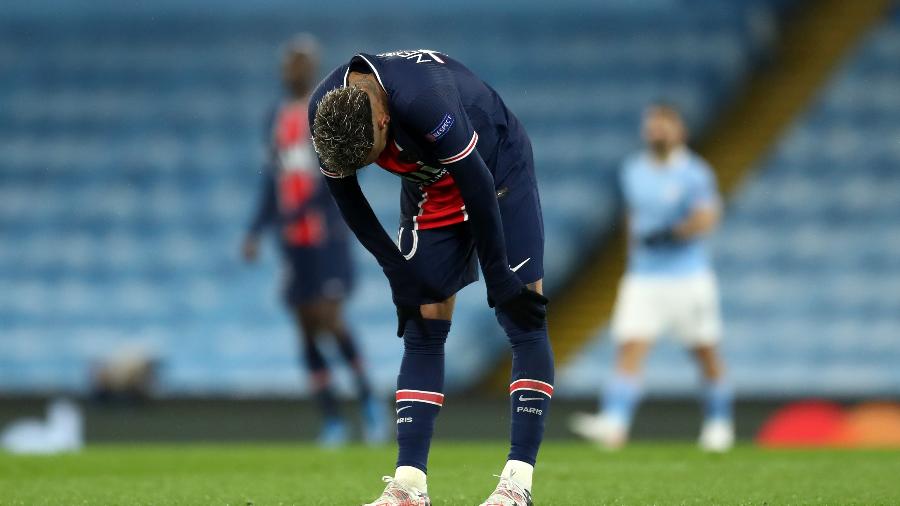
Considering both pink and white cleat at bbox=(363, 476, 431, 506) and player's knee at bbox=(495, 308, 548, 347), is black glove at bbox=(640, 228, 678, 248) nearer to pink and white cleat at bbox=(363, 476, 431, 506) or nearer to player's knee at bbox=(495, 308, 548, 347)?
player's knee at bbox=(495, 308, 548, 347)

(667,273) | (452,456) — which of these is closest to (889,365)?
(667,273)

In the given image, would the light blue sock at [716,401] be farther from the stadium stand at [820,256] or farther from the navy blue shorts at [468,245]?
the navy blue shorts at [468,245]

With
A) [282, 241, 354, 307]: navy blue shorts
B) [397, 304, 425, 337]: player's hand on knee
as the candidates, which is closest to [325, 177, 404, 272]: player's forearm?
[397, 304, 425, 337]: player's hand on knee

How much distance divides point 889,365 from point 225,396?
5120 mm

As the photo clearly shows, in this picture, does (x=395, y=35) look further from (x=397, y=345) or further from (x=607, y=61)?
(x=397, y=345)

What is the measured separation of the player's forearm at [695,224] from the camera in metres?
7.92

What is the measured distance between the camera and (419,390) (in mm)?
4074

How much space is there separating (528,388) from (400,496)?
504mm

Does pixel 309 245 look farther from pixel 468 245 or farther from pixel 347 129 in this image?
pixel 347 129

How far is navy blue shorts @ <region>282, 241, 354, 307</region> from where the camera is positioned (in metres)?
7.95

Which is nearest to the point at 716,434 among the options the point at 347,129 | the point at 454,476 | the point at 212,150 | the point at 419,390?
the point at 454,476

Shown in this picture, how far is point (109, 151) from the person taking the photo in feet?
41.1

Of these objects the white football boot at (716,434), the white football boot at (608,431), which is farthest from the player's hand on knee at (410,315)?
the white football boot at (716,434)

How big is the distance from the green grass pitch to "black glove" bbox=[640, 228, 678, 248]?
1.18m
